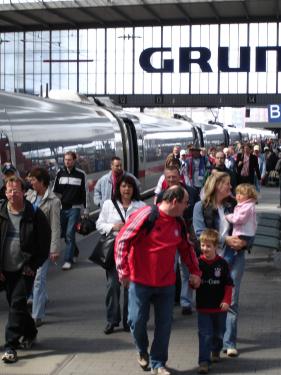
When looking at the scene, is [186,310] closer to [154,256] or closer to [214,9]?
[154,256]

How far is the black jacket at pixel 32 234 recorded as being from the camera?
6820 millimetres

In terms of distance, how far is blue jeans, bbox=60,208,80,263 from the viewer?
37.7 feet

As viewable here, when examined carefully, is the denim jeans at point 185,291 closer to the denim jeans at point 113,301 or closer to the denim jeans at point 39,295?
the denim jeans at point 113,301

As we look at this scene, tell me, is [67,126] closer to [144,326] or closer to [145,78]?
[144,326]

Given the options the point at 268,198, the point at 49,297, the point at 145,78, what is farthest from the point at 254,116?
the point at 49,297

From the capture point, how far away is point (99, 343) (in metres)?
7.35

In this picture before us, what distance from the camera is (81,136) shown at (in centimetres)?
1641

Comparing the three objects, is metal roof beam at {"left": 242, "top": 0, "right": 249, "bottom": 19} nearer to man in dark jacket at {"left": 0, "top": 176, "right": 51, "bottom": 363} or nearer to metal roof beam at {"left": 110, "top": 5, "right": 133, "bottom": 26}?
metal roof beam at {"left": 110, "top": 5, "right": 133, "bottom": 26}

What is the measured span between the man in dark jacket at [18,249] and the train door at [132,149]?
48.5 ft

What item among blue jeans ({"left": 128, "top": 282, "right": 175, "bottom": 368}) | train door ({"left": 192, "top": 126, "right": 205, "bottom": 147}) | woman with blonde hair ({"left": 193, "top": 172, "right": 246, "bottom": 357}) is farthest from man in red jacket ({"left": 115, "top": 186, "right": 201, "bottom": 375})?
train door ({"left": 192, "top": 126, "right": 205, "bottom": 147})

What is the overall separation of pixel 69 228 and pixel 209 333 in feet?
18.2

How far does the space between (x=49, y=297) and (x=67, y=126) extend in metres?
6.59

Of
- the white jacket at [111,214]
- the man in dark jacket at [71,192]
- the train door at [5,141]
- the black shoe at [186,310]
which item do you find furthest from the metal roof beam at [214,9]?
→ the white jacket at [111,214]

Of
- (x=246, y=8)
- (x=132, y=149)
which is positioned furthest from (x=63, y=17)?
(x=132, y=149)
